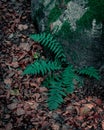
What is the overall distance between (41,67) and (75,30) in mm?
911

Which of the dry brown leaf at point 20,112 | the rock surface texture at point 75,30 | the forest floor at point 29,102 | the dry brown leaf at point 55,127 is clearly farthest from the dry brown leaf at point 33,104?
the rock surface texture at point 75,30

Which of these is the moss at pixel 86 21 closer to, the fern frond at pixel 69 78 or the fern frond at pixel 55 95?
the fern frond at pixel 69 78

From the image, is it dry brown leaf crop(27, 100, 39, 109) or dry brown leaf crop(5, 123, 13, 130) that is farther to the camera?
dry brown leaf crop(27, 100, 39, 109)

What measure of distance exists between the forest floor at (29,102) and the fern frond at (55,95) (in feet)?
0.30

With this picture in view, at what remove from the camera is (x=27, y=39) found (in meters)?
5.68

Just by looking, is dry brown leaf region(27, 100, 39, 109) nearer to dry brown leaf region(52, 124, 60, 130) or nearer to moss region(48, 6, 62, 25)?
dry brown leaf region(52, 124, 60, 130)

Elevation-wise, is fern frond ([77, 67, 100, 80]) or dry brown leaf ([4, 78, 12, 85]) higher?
fern frond ([77, 67, 100, 80])

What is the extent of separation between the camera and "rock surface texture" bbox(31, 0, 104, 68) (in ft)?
16.1

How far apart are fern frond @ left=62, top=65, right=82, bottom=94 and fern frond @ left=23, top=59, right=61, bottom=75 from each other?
7.6 inches

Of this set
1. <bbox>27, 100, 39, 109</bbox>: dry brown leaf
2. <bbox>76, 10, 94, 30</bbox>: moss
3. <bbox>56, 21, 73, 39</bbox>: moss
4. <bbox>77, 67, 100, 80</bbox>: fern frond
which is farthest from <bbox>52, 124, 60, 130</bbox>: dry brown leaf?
<bbox>76, 10, 94, 30</bbox>: moss

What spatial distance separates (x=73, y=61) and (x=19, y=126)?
162cm

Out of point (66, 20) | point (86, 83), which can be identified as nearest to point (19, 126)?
point (86, 83)

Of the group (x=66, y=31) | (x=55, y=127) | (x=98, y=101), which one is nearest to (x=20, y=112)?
(x=55, y=127)

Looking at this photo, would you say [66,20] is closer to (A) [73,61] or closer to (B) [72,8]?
(B) [72,8]
